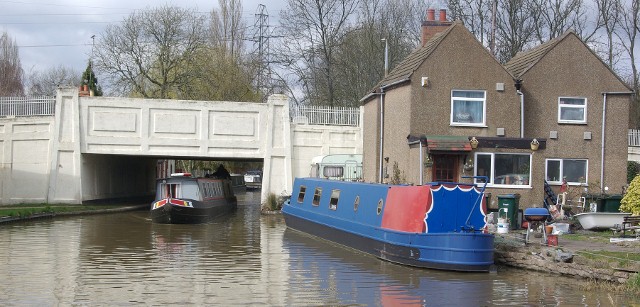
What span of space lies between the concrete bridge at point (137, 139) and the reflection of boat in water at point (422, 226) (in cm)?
1306

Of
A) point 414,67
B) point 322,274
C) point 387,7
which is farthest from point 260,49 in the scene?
point 322,274

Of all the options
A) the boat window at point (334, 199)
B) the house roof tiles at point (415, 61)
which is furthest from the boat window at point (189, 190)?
the boat window at point (334, 199)

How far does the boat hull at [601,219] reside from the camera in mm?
19781

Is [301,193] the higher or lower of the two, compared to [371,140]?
lower

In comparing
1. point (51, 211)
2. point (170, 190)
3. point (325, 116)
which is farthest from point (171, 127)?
point (325, 116)

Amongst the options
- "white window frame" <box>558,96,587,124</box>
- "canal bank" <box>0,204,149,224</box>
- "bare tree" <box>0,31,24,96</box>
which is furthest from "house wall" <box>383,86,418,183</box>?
"bare tree" <box>0,31,24,96</box>

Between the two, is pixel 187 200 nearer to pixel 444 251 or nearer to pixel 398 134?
pixel 398 134

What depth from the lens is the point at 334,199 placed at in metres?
23.0

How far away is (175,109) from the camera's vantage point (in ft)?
110

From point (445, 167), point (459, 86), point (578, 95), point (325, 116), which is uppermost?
point (459, 86)

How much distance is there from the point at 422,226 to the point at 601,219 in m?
5.63

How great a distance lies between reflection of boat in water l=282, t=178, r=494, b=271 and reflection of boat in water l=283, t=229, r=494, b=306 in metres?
0.29

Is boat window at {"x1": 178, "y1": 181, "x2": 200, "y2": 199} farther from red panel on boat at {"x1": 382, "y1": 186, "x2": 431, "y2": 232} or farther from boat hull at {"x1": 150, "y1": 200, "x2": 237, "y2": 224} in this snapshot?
red panel on boat at {"x1": 382, "y1": 186, "x2": 431, "y2": 232}

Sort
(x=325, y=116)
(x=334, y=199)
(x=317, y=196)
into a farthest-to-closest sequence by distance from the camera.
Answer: (x=325, y=116)
(x=317, y=196)
(x=334, y=199)
